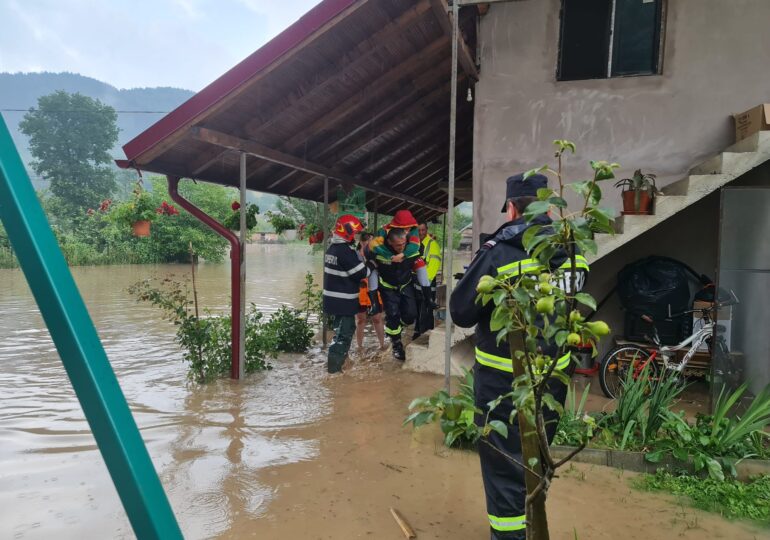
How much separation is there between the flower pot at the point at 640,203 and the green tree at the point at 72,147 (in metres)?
39.2

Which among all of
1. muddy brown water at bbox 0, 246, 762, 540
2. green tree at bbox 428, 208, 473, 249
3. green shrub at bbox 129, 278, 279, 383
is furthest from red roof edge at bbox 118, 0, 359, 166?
green tree at bbox 428, 208, 473, 249

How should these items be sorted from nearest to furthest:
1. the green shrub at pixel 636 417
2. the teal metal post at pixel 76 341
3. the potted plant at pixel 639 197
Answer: the teal metal post at pixel 76 341 < the green shrub at pixel 636 417 < the potted plant at pixel 639 197

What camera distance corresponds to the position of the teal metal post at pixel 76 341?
38.0 inches

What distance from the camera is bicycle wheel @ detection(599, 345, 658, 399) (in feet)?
18.3

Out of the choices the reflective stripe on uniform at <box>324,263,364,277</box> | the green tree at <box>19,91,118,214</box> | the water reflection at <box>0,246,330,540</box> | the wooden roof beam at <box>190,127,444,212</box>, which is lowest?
the water reflection at <box>0,246,330,540</box>

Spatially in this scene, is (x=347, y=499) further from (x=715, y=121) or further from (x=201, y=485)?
(x=715, y=121)

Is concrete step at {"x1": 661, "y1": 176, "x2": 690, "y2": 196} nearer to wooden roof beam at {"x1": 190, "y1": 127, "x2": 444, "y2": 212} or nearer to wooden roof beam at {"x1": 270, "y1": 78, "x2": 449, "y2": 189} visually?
wooden roof beam at {"x1": 270, "y1": 78, "x2": 449, "y2": 189}

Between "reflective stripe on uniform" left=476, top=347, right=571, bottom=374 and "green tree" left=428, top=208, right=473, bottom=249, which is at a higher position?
"green tree" left=428, top=208, right=473, bottom=249

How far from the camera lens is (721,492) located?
135 inches

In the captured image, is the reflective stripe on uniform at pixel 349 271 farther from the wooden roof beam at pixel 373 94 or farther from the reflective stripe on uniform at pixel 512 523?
the reflective stripe on uniform at pixel 512 523

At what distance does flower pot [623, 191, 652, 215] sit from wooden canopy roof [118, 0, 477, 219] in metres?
2.37

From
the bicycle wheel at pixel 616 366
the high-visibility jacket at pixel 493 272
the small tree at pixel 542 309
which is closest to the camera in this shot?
the small tree at pixel 542 309

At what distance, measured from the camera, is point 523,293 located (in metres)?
1.39

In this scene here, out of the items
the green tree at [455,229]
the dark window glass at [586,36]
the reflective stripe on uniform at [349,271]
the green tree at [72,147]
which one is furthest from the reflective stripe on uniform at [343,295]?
the green tree at [72,147]
